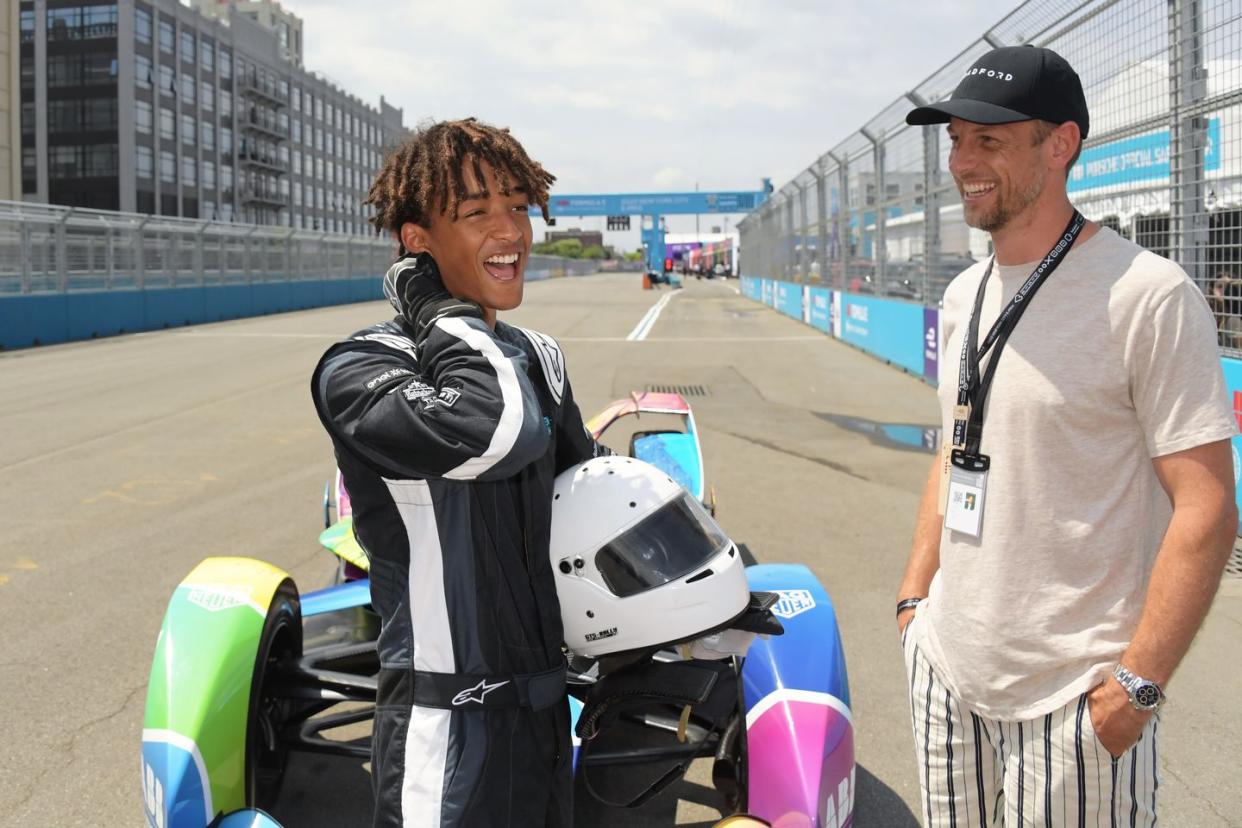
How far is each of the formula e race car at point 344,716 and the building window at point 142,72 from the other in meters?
80.4

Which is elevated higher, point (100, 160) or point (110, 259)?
point (100, 160)

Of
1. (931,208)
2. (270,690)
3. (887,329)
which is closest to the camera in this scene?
(270,690)

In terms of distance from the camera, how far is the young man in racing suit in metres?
1.59

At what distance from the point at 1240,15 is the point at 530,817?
19.7 ft

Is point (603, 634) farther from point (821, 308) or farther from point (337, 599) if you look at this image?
point (821, 308)

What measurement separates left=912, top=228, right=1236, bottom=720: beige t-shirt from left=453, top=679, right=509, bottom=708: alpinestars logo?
36.1 inches

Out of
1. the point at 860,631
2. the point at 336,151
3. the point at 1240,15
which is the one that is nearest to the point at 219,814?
the point at 860,631

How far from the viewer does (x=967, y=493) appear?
195 cm

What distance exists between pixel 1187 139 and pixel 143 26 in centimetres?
8063

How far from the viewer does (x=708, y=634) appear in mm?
Answer: 1910

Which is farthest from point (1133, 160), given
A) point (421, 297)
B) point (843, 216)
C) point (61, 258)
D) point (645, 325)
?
point (61, 258)

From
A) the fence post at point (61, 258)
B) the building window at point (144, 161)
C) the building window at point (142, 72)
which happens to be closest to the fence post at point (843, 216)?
the fence post at point (61, 258)

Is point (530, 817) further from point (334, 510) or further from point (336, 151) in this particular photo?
point (336, 151)

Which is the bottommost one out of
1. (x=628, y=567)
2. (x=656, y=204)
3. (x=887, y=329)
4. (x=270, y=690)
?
(x=270, y=690)
